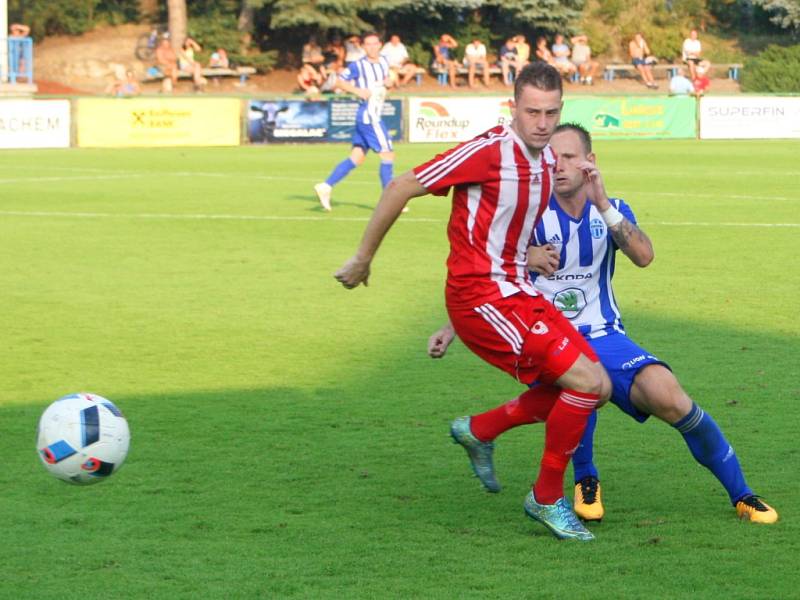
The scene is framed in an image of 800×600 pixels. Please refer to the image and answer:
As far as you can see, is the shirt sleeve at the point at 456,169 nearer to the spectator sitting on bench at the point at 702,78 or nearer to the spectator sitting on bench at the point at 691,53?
the spectator sitting on bench at the point at 702,78

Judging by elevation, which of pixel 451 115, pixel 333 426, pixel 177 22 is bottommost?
pixel 451 115

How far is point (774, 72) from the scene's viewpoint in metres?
46.6

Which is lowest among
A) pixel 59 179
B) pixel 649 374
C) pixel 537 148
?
pixel 59 179

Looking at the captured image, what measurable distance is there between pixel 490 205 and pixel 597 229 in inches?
23.0

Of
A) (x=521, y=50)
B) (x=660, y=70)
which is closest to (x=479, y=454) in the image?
(x=521, y=50)

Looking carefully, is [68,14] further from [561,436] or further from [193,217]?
[561,436]

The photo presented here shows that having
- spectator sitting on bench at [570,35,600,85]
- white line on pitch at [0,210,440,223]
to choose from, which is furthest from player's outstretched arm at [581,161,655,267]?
spectator sitting on bench at [570,35,600,85]

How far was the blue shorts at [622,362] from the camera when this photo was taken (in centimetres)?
541

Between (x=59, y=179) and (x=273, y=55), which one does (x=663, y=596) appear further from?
(x=273, y=55)

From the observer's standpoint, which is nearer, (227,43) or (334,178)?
(334,178)

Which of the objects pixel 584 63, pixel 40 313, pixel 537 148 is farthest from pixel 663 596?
pixel 584 63

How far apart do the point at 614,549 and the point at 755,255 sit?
9350mm

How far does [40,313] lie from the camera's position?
1069cm

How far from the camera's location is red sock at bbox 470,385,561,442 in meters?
5.67
